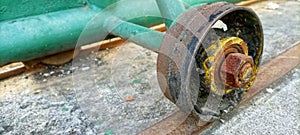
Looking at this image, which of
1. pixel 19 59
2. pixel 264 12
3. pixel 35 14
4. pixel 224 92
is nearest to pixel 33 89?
pixel 19 59

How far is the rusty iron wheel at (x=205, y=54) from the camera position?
100cm

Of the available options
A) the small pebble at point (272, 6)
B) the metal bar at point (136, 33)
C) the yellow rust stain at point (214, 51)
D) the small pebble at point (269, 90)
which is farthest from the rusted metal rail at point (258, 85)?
the small pebble at point (272, 6)

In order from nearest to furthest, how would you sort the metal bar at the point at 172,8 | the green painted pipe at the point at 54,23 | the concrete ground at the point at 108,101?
the metal bar at the point at 172,8, the concrete ground at the point at 108,101, the green painted pipe at the point at 54,23

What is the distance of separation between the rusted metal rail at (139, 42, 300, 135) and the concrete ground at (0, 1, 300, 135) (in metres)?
0.03

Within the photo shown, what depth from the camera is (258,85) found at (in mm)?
1495

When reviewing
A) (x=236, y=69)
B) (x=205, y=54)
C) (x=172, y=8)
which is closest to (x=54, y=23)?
(x=172, y=8)

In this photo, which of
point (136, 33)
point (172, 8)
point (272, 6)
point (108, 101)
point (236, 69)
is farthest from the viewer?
point (272, 6)

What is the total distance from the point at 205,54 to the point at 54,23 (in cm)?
76

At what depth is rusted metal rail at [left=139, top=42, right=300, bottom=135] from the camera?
47.4 inches

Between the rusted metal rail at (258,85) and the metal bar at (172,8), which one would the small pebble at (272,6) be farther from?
the metal bar at (172,8)

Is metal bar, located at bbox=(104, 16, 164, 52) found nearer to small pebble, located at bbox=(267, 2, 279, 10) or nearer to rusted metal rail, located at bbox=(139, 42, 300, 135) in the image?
rusted metal rail, located at bbox=(139, 42, 300, 135)

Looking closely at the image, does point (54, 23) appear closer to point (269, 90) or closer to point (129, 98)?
point (129, 98)

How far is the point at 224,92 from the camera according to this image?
1197mm

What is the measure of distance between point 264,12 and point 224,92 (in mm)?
1705
